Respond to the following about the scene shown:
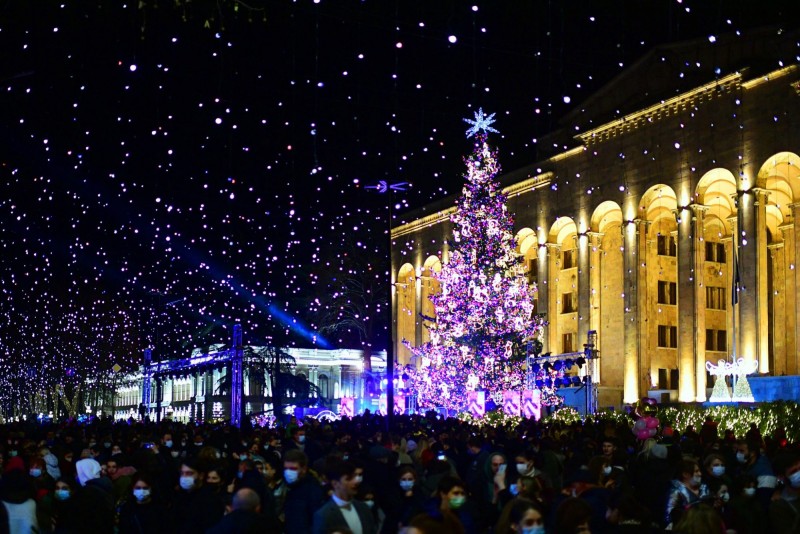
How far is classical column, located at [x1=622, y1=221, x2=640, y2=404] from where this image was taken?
45719mm

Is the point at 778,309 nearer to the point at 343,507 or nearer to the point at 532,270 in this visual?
the point at 532,270

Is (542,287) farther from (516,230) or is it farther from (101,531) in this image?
(101,531)

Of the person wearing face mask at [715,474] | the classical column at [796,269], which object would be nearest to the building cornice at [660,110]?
the classical column at [796,269]

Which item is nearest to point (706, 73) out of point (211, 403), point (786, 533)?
point (786, 533)

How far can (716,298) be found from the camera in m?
51.8

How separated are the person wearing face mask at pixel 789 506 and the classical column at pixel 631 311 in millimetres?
37407

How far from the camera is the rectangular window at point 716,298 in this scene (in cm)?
5150

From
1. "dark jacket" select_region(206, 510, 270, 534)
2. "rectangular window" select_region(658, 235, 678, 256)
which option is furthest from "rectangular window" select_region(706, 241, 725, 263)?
"dark jacket" select_region(206, 510, 270, 534)

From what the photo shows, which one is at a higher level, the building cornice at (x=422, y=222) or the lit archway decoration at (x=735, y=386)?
the building cornice at (x=422, y=222)

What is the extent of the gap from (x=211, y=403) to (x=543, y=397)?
36.9 meters

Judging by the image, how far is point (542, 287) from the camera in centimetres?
5256

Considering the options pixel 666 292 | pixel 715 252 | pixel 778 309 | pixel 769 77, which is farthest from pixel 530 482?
pixel 715 252

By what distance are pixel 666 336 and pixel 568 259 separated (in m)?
7.48

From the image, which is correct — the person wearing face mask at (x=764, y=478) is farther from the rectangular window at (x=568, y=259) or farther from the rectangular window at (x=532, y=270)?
the rectangular window at (x=532, y=270)
